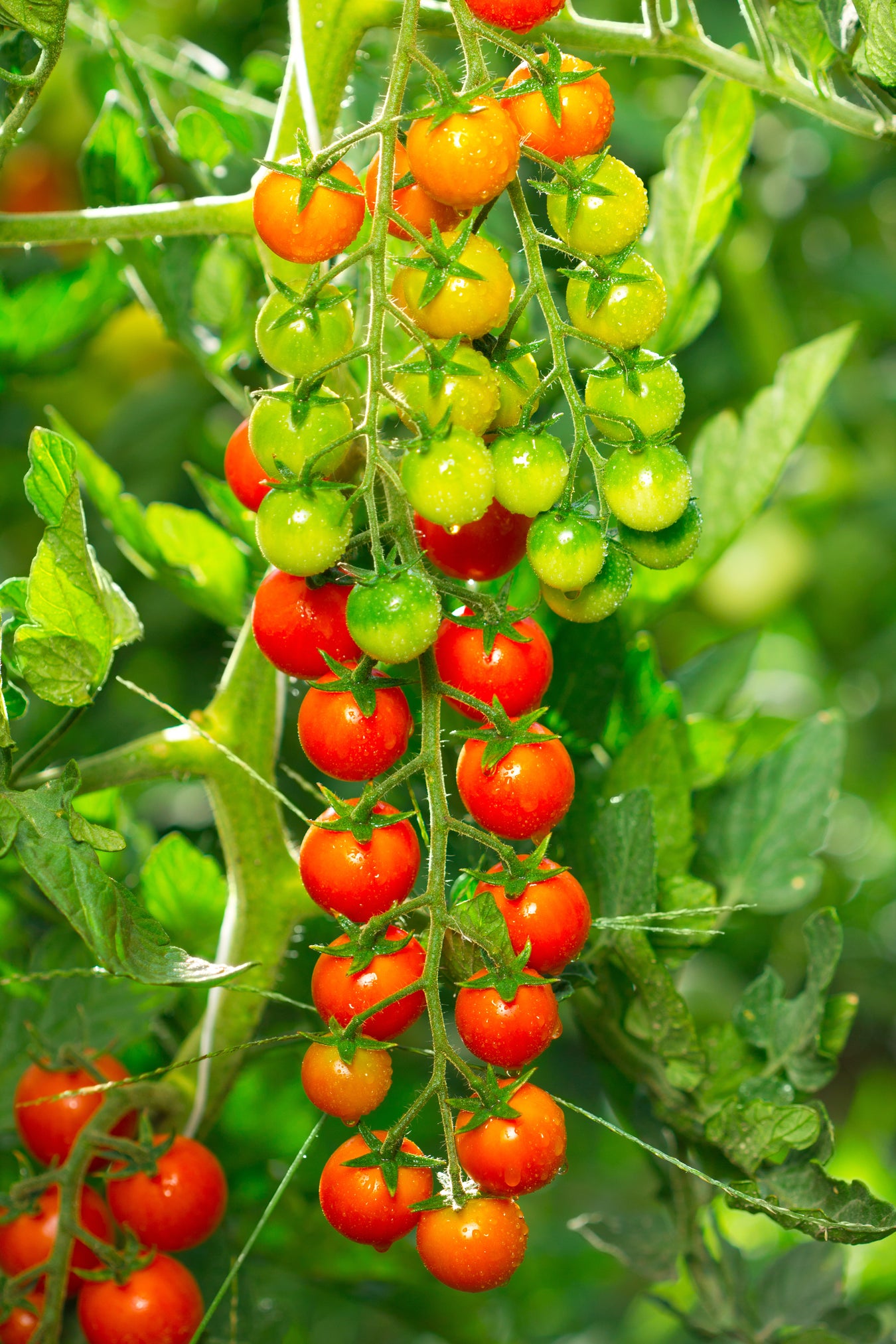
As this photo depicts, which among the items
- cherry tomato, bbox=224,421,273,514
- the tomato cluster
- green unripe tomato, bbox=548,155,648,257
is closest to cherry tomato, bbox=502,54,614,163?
green unripe tomato, bbox=548,155,648,257

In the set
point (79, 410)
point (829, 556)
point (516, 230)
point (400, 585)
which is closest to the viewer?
point (400, 585)

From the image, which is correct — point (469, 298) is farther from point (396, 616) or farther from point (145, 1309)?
point (145, 1309)

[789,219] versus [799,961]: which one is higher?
[789,219]

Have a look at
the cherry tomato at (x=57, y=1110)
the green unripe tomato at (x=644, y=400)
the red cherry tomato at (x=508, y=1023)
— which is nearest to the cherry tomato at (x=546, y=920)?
the red cherry tomato at (x=508, y=1023)

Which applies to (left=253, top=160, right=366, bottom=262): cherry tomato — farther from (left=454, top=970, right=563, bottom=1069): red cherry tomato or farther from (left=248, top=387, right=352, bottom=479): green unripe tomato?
(left=454, top=970, right=563, bottom=1069): red cherry tomato

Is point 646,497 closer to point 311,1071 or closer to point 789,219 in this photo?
point 311,1071

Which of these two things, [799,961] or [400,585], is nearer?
[400,585]

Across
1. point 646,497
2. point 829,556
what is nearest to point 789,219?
point 829,556
